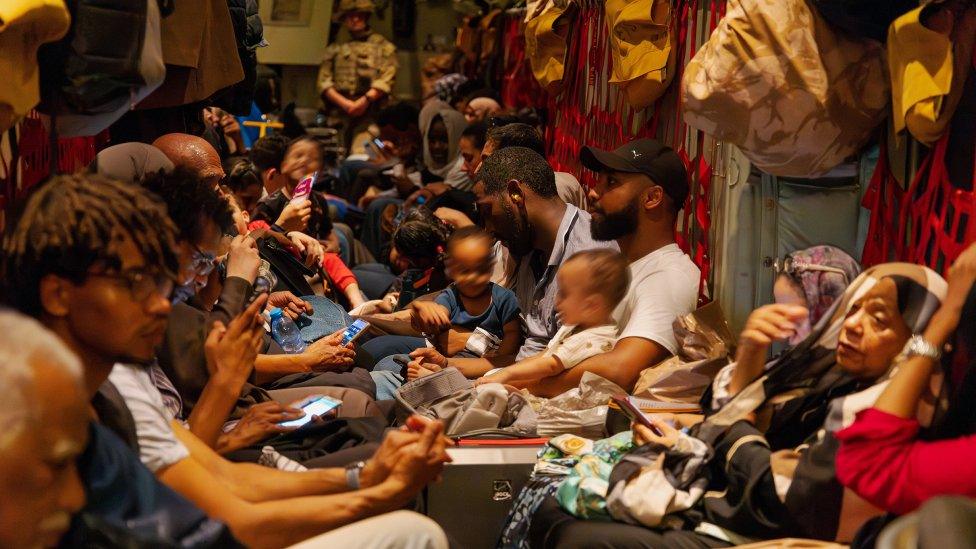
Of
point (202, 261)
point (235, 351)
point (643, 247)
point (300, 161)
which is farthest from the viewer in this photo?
point (300, 161)

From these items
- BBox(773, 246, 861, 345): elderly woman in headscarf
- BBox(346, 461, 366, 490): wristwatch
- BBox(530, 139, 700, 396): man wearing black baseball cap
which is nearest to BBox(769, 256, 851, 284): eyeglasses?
BBox(773, 246, 861, 345): elderly woman in headscarf

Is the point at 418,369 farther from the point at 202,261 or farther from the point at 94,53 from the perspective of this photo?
the point at 94,53

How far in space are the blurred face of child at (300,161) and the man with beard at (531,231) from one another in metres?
1.90

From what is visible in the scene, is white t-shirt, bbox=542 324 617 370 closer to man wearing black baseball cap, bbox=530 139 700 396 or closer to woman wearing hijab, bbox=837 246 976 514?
man wearing black baseball cap, bbox=530 139 700 396

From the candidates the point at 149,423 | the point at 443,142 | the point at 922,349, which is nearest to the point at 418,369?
the point at 149,423

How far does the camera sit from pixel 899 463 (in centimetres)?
234

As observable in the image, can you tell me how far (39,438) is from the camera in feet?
5.58

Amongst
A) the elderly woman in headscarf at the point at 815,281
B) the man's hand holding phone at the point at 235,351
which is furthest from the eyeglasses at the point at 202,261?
the elderly woman in headscarf at the point at 815,281

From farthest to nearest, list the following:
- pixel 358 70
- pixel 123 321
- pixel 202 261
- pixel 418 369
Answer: pixel 358 70, pixel 418 369, pixel 202 261, pixel 123 321

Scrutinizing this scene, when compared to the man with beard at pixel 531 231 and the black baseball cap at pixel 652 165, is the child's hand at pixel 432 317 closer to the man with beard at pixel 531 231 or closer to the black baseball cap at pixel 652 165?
the man with beard at pixel 531 231

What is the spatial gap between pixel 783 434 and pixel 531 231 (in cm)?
195

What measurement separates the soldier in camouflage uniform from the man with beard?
5.63 metres

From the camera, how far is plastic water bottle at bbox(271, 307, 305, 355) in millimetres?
4609

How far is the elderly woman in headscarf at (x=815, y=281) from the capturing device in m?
3.02
